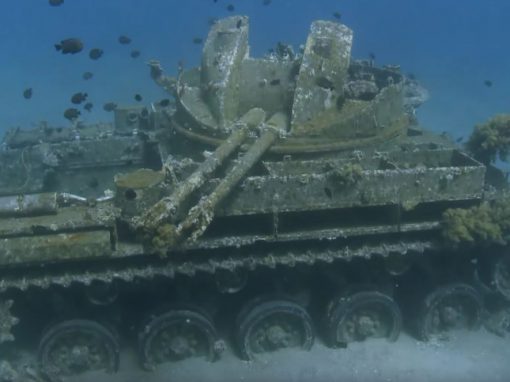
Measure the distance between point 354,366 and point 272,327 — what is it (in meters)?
1.66

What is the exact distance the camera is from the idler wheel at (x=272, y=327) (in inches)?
380

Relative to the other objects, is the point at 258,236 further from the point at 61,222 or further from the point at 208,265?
the point at 61,222

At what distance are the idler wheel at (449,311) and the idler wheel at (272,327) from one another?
90.3 inches

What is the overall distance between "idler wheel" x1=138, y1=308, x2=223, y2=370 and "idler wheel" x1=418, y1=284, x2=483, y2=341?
399 centimetres

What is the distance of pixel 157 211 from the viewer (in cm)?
779

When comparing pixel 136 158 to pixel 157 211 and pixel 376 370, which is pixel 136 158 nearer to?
pixel 157 211

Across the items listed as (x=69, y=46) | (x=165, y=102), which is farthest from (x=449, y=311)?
(x=69, y=46)

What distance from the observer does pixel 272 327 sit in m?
9.99

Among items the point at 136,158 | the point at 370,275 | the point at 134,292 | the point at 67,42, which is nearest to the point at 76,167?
the point at 136,158

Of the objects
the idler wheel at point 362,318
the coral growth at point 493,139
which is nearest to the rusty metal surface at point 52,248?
the idler wheel at point 362,318

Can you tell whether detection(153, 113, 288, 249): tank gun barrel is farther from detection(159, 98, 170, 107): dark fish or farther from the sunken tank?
detection(159, 98, 170, 107): dark fish

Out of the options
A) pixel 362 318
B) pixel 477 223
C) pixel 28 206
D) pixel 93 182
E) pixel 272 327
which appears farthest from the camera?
pixel 93 182

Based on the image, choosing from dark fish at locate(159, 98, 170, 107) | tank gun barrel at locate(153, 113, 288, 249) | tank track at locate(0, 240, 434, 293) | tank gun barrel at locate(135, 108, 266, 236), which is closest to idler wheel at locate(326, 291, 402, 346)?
tank track at locate(0, 240, 434, 293)

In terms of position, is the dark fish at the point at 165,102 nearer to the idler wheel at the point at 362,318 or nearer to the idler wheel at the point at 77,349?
the idler wheel at the point at 77,349
